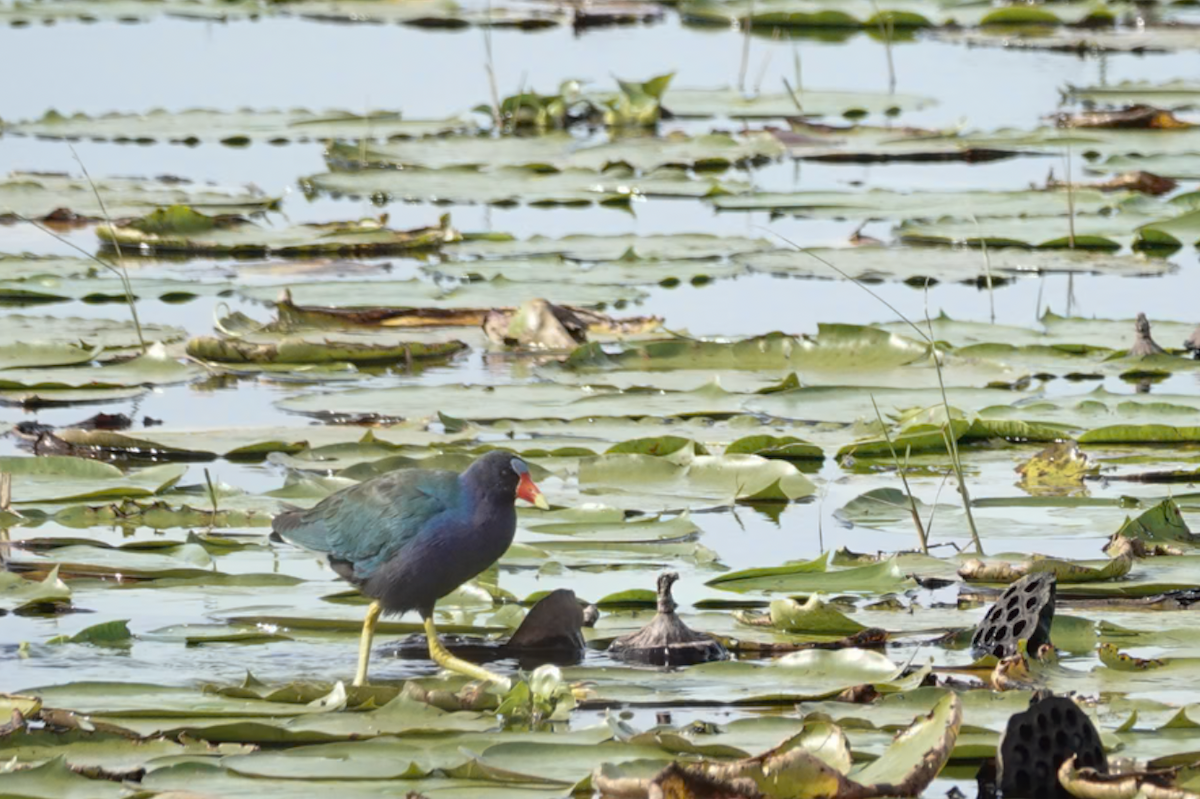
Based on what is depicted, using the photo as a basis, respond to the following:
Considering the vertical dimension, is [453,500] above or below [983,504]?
above

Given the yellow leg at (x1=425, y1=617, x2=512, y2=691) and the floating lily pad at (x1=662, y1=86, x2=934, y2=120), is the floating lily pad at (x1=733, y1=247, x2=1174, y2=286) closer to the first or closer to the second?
the floating lily pad at (x1=662, y1=86, x2=934, y2=120)

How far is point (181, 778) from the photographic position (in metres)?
2.79

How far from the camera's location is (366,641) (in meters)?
3.48

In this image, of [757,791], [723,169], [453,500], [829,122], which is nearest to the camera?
[757,791]

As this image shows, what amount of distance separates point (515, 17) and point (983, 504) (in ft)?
31.8

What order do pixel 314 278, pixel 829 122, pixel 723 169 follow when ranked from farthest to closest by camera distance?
pixel 829 122, pixel 723 169, pixel 314 278

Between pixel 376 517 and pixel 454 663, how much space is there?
0.33m

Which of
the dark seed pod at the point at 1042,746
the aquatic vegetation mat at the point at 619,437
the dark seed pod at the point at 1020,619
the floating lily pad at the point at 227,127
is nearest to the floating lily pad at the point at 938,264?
the aquatic vegetation mat at the point at 619,437

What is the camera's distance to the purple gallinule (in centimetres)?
359

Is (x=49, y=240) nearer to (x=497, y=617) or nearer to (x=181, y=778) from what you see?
(x=497, y=617)

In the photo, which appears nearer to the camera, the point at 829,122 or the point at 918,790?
the point at 918,790

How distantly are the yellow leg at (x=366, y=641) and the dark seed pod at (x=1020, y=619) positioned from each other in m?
1.02

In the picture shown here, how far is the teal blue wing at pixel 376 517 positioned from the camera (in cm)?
365

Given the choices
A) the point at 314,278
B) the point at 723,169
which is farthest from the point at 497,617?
the point at 723,169
